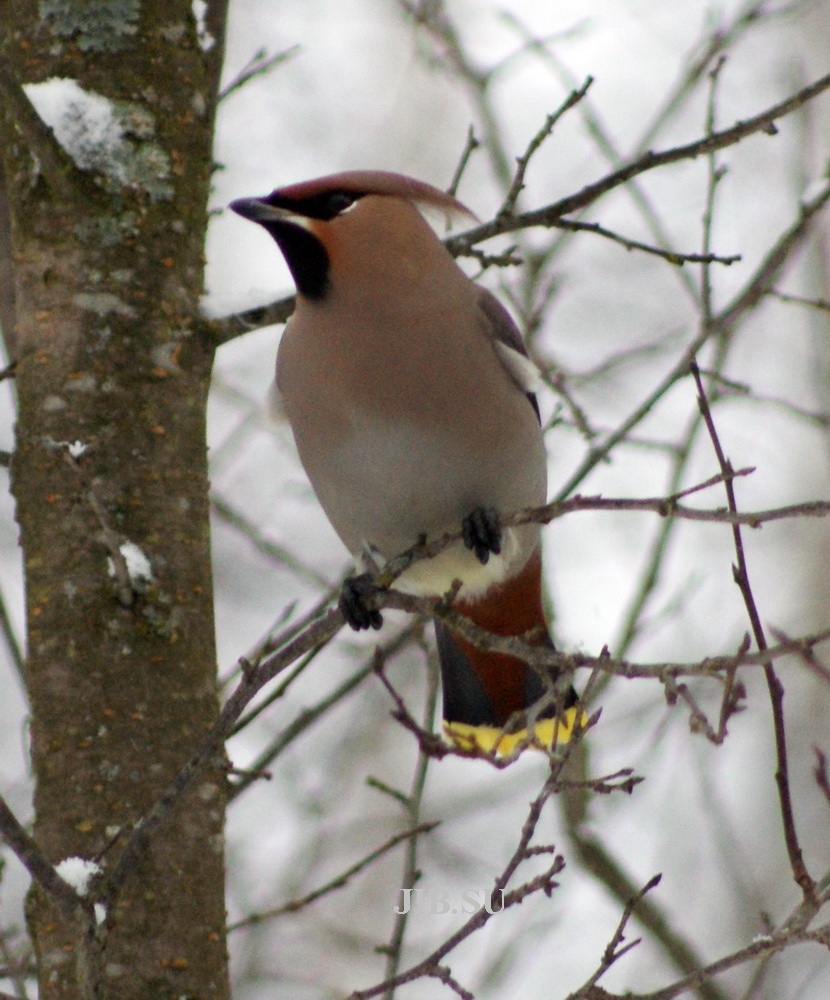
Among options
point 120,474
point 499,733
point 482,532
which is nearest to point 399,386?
point 482,532

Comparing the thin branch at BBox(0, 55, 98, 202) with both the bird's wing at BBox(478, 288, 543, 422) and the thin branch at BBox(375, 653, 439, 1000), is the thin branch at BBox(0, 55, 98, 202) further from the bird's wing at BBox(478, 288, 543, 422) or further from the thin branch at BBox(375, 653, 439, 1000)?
the thin branch at BBox(375, 653, 439, 1000)

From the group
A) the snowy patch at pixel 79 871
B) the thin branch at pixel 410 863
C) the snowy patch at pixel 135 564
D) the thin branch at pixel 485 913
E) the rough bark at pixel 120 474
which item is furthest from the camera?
the thin branch at pixel 410 863

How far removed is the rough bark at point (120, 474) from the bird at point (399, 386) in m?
0.32

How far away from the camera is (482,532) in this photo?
10.6 feet

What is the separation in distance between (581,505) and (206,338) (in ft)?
3.75

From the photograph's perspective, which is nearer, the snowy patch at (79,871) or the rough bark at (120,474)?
the snowy patch at (79,871)

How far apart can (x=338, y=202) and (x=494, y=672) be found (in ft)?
4.32

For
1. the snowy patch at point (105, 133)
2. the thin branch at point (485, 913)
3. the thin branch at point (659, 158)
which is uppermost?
the snowy patch at point (105, 133)

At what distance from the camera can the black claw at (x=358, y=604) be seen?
3068 mm

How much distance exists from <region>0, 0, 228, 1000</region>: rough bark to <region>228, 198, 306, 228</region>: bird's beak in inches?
4.1

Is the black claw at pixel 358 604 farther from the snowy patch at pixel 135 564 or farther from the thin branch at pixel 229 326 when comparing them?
the thin branch at pixel 229 326

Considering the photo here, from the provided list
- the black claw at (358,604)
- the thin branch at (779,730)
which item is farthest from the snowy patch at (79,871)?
the thin branch at (779,730)

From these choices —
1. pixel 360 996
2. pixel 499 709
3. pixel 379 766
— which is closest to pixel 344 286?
pixel 499 709

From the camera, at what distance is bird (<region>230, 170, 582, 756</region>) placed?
3211 mm
